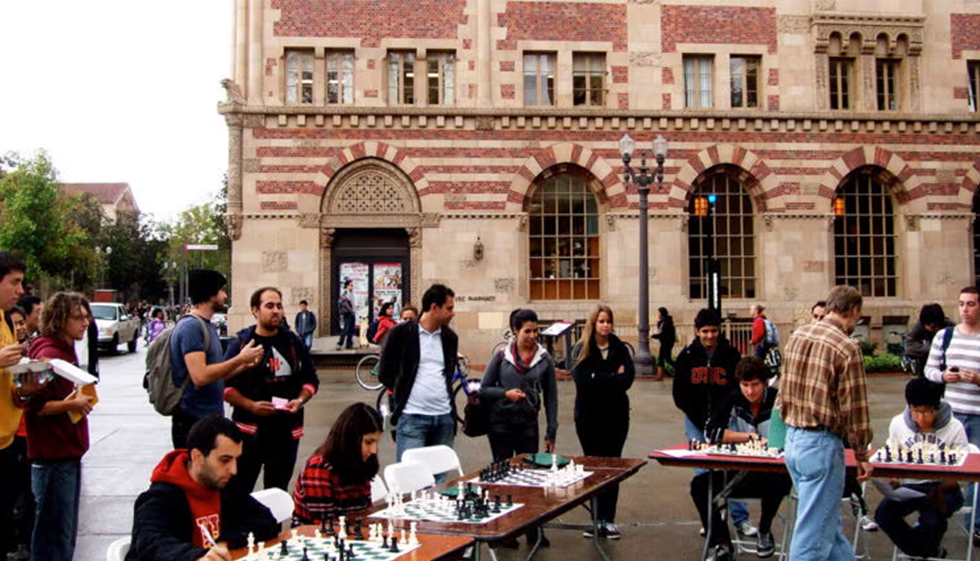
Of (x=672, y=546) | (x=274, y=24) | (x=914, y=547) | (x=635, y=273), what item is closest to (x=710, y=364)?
(x=672, y=546)

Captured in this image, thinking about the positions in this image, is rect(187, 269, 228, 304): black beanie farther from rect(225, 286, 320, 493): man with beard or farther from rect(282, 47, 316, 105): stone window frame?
rect(282, 47, 316, 105): stone window frame

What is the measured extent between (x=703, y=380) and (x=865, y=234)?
20.9 m

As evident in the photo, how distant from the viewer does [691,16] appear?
2588 cm

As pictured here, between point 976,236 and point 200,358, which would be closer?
point 200,358

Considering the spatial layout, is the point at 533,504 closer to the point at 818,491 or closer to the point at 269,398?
the point at 818,491

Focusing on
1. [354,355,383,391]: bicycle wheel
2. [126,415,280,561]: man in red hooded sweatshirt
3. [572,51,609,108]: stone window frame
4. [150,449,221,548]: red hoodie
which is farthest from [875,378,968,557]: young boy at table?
[572,51,609,108]: stone window frame

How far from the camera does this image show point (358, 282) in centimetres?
2520

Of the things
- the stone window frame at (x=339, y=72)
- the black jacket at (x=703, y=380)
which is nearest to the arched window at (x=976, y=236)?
Result: the stone window frame at (x=339, y=72)

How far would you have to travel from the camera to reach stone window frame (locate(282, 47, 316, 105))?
81.6 ft

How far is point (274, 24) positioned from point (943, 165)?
1958 cm

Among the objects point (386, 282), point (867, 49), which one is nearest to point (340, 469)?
point (386, 282)

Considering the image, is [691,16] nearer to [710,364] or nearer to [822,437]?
[710,364]

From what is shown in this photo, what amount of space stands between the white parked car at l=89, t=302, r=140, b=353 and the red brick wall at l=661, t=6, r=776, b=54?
69.8 ft

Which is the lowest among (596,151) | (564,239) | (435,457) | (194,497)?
(435,457)
